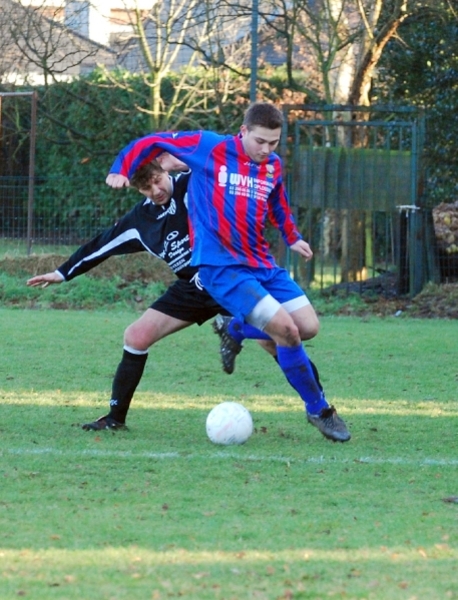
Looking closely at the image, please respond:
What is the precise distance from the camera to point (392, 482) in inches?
201

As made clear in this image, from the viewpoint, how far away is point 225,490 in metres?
4.88

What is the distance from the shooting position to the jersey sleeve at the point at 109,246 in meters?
6.39

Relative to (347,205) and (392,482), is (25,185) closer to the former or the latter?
(347,205)

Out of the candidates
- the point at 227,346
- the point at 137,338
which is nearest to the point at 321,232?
the point at 227,346

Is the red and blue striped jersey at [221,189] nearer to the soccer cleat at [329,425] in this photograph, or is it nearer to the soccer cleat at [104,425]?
the soccer cleat at [329,425]

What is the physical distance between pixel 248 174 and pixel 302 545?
2.53 metres

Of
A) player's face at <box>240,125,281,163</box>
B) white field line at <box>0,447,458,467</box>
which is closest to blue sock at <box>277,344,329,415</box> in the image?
white field line at <box>0,447,458,467</box>

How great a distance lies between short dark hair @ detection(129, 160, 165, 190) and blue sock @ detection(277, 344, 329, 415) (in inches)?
49.3

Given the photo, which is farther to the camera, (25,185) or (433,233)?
→ (25,185)

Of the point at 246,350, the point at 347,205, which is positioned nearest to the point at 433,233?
the point at 347,205

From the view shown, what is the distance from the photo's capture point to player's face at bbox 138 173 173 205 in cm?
616

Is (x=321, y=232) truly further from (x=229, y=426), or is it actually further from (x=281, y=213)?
(x=229, y=426)

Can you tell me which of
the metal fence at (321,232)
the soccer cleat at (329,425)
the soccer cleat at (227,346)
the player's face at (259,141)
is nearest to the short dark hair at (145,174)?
the player's face at (259,141)

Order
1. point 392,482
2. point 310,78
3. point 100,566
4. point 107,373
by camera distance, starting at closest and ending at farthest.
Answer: point 100,566 < point 392,482 < point 107,373 < point 310,78
